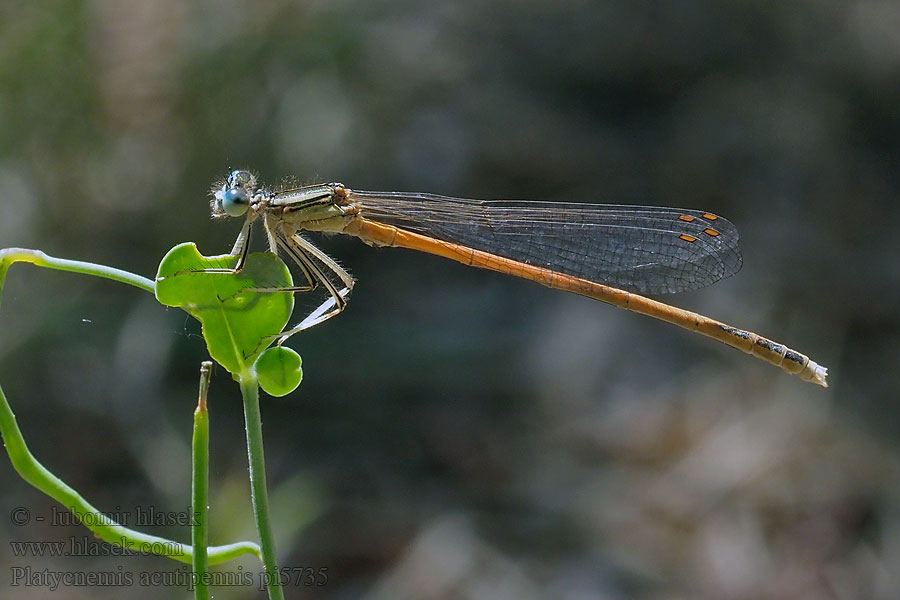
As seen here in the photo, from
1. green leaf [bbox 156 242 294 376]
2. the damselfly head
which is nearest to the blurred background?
the damselfly head

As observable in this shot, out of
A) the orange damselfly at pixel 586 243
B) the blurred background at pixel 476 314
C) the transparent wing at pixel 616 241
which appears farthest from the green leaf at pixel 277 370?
the blurred background at pixel 476 314

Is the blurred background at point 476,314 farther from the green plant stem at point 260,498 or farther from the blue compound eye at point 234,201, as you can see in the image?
the green plant stem at point 260,498

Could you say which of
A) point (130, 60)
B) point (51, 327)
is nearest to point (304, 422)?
point (51, 327)

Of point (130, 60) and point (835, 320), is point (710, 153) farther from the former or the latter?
point (130, 60)

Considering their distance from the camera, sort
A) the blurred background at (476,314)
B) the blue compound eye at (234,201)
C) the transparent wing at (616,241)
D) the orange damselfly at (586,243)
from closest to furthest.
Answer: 1. the blue compound eye at (234,201)
2. the orange damselfly at (586,243)
3. the transparent wing at (616,241)
4. the blurred background at (476,314)

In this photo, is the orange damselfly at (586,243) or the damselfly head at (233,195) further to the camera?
the orange damselfly at (586,243)

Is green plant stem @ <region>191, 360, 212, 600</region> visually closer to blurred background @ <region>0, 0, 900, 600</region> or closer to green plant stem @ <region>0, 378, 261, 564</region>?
green plant stem @ <region>0, 378, 261, 564</region>

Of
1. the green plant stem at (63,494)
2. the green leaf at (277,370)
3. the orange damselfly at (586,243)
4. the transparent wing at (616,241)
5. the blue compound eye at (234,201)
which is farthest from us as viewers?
the transparent wing at (616,241)

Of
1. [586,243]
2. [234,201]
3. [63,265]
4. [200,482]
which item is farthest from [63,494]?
[586,243]
